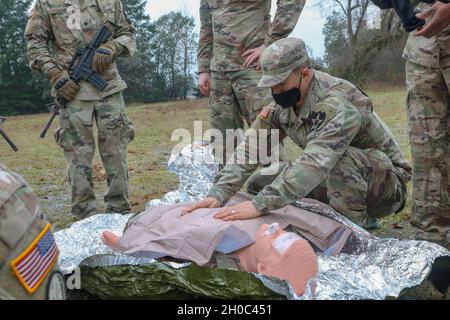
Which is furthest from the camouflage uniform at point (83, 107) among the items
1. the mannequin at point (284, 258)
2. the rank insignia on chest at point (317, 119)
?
the mannequin at point (284, 258)

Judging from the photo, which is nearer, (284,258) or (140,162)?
(284,258)

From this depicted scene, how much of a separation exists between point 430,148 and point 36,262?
257cm

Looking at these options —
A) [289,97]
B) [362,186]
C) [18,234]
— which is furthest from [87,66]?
[18,234]

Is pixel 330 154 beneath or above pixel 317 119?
beneath

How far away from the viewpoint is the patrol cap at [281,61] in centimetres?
300

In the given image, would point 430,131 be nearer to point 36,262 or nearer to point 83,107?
point 83,107

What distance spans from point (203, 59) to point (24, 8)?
1027 inches

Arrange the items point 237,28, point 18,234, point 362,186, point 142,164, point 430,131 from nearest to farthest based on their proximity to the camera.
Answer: point 18,234, point 362,186, point 430,131, point 237,28, point 142,164

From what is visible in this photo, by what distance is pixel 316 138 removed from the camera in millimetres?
3004

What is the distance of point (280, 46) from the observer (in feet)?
9.96

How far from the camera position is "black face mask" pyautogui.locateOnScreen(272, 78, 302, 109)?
3.09 meters

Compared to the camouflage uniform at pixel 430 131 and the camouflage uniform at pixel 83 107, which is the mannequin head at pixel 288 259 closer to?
the camouflage uniform at pixel 430 131
